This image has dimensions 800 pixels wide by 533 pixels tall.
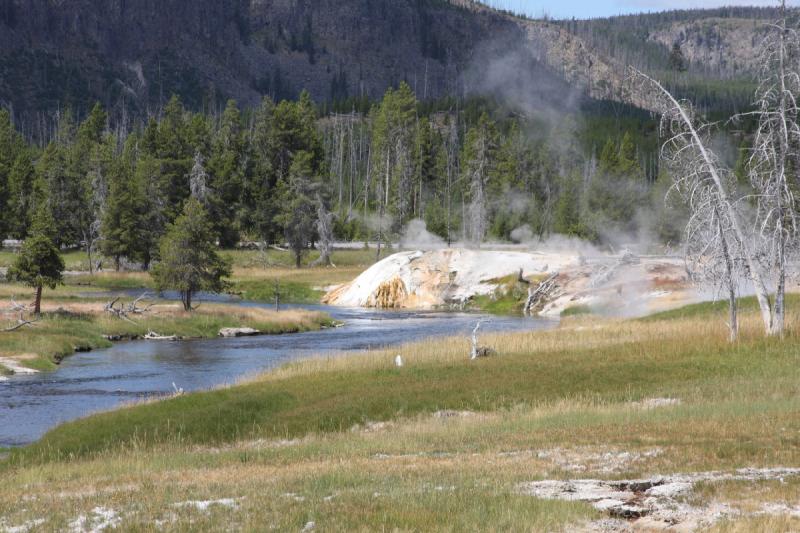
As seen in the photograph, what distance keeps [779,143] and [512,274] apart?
121 ft

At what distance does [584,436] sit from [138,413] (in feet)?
41.3

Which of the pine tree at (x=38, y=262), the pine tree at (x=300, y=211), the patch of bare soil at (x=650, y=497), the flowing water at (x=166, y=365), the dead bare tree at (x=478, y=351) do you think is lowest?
the flowing water at (x=166, y=365)

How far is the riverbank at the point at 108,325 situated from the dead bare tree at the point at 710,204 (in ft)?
87.9

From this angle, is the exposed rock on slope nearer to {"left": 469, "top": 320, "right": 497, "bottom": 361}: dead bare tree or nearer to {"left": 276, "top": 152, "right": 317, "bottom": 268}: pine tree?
{"left": 276, "top": 152, "right": 317, "bottom": 268}: pine tree

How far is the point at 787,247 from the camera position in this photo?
3322 cm

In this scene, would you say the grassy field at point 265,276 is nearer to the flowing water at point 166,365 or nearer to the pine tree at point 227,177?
the pine tree at point 227,177

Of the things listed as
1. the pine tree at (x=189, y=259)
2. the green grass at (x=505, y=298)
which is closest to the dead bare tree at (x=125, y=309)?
the pine tree at (x=189, y=259)

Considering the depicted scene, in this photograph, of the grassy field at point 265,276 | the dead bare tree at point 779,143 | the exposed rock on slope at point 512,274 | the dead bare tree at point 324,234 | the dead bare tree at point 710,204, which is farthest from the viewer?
the dead bare tree at point 324,234

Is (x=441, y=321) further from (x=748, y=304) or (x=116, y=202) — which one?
(x=116, y=202)

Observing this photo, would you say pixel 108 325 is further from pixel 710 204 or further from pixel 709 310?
pixel 710 204

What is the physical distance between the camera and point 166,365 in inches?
1603

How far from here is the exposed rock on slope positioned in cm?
5819

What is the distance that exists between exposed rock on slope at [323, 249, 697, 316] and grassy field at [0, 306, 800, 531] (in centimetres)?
2211

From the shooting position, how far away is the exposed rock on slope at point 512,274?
58188 millimetres
